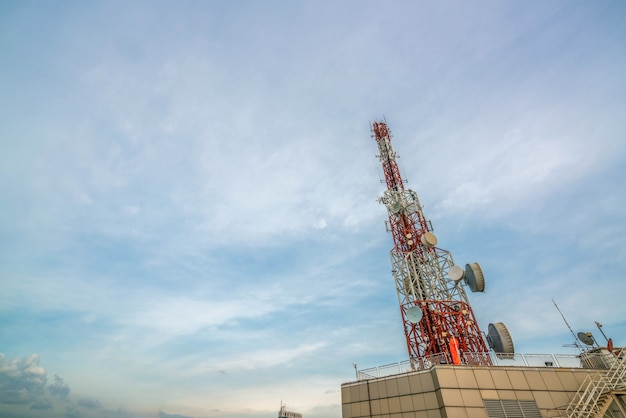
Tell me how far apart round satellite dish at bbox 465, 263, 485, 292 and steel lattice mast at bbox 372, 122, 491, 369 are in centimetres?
122

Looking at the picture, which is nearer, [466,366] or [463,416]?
[463,416]

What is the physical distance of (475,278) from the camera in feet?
115

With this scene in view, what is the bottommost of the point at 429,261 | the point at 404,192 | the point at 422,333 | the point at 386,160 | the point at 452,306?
the point at 422,333

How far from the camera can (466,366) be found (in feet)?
72.9

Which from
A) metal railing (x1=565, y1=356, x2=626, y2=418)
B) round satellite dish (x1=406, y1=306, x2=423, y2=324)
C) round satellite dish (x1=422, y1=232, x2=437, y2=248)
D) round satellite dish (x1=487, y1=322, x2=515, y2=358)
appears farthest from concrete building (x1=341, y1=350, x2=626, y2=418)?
round satellite dish (x1=422, y1=232, x2=437, y2=248)

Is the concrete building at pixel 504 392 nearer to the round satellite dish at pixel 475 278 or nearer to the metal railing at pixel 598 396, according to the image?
the metal railing at pixel 598 396

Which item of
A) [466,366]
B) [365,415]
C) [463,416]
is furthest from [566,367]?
[365,415]

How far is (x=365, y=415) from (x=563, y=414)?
1347 cm

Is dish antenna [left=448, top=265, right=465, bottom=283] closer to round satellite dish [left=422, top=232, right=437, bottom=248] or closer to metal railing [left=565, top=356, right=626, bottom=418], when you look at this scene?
round satellite dish [left=422, top=232, right=437, bottom=248]

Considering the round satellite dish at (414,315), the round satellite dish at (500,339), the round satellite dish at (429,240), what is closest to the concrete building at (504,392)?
the round satellite dish at (500,339)

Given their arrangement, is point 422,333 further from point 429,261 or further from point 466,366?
point 466,366

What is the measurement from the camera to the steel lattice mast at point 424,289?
3747 cm

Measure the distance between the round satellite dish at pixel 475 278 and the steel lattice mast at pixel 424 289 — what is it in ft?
3.99

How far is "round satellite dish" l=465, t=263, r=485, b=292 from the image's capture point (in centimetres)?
3481
